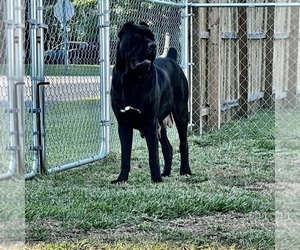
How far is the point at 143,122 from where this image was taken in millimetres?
5723

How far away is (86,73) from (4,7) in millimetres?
2455

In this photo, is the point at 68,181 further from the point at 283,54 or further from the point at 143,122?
the point at 283,54

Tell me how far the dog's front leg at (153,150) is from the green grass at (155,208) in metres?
0.10

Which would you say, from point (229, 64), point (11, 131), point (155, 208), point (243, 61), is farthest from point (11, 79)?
point (243, 61)

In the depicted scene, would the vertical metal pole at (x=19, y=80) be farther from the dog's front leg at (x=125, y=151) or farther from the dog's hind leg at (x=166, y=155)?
the dog's hind leg at (x=166, y=155)

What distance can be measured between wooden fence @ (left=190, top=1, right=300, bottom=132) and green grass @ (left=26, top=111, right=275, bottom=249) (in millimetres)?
1931

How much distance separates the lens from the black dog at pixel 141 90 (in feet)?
17.7

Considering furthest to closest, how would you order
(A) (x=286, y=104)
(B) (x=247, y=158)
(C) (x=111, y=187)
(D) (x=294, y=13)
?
(D) (x=294, y=13), (A) (x=286, y=104), (B) (x=247, y=158), (C) (x=111, y=187)

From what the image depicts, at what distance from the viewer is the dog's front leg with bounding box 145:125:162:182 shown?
5.73m

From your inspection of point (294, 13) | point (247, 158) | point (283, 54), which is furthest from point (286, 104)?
point (283, 54)

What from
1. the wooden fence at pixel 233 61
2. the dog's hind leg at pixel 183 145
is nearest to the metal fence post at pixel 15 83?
the dog's hind leg at pixel 183 145

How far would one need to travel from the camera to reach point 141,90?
5.61 m

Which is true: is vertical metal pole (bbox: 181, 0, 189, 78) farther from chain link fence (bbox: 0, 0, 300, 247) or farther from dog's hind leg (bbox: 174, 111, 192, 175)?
dog's hind leg (bbox: 174, 111, 192, 175)

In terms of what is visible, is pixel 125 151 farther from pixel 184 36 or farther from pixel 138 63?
pixel 184 36
